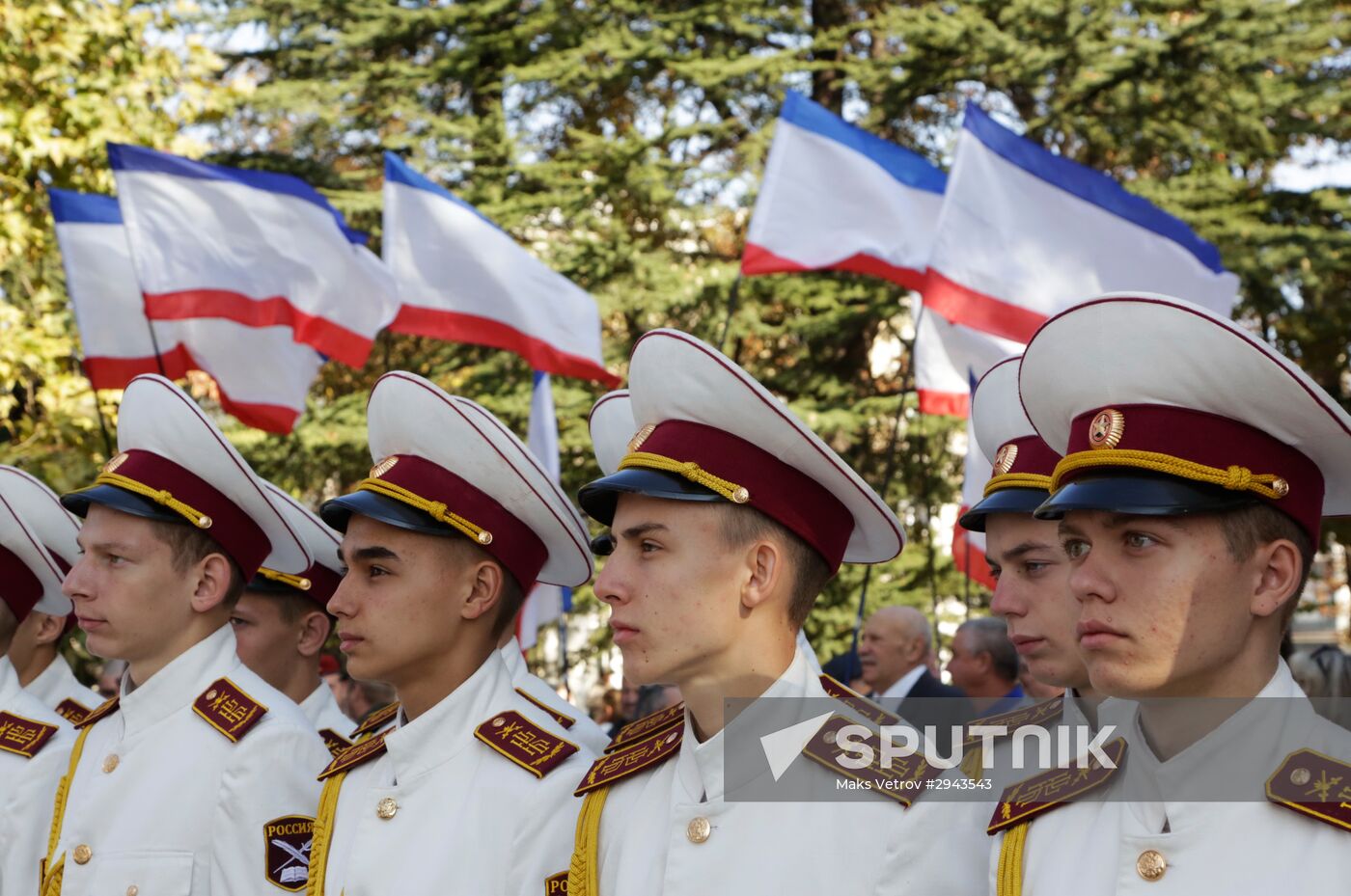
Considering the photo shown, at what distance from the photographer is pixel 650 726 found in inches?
138

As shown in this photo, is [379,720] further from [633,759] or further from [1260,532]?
[1260,532]

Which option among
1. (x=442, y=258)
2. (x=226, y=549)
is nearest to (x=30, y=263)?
(x=442, y=258)

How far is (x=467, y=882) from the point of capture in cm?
345

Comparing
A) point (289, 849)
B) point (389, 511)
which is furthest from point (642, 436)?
point (289, 849)

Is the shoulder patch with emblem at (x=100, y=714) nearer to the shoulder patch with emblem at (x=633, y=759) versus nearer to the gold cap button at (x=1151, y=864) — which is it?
the shoulder patch with emblem at (x=633, y=759)

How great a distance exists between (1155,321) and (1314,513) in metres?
0.44

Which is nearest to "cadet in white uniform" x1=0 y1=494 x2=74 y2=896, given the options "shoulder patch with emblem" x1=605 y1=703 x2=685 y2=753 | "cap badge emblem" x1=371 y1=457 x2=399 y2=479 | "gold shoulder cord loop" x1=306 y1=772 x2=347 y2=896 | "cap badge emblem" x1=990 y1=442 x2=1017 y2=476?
"gold shoulder cord loop" x1=306 y1=772 x2=347 y2=896

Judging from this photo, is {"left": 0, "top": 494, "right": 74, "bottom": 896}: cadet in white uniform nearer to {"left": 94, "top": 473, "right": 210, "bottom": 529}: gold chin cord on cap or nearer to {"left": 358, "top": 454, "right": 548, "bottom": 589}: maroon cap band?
{"left": 94, "top": 473, "right": 210, "bottom": 529}: gold chin cord on cap

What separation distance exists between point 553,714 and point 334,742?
2.88 feet

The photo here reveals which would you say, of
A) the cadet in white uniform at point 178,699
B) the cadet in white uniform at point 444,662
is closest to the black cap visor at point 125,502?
the cadet in white uniform at point 178,699

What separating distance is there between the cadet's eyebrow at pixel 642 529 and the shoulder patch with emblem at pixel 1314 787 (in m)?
1.32

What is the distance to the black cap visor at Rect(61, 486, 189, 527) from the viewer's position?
4270 millimetres

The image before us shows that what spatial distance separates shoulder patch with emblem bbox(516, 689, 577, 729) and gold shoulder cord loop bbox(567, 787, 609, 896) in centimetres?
70

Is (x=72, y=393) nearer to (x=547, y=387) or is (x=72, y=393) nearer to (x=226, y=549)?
(x=547, y=387)
